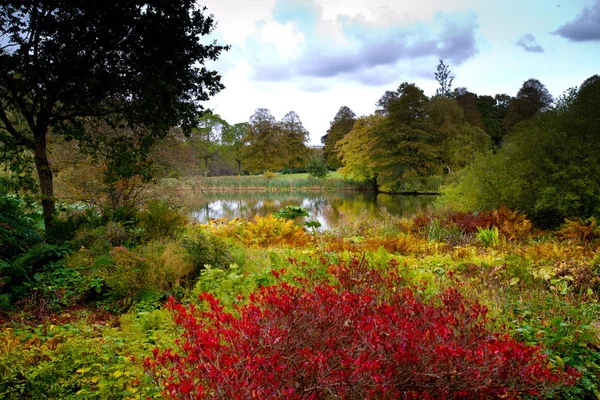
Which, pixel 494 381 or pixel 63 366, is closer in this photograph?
pixel 494 381

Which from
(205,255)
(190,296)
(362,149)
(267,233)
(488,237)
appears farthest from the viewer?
(362,149)

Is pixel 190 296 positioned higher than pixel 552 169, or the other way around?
pixel 552 169

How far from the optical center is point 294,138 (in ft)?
167

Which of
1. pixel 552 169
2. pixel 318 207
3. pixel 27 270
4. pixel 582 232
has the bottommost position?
pixel 318 207

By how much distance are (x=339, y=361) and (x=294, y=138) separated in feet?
163

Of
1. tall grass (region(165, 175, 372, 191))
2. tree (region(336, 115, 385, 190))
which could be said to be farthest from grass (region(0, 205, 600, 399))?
tall grass (region(165, 175, 372, 191))

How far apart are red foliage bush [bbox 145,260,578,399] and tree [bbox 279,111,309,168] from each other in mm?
47135

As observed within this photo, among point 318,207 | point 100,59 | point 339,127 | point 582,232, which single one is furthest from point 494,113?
point 100,59

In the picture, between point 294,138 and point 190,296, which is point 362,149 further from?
point 190,296

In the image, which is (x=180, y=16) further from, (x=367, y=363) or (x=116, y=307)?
(x=367, y=363)

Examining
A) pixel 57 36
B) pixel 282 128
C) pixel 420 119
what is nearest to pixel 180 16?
pixel 57 36

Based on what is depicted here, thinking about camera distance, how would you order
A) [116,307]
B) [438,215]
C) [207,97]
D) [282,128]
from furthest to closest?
[282,128]
[438,215]
[207,97]
[116,307]

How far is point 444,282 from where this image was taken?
4.61m

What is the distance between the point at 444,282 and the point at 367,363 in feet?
10.6
